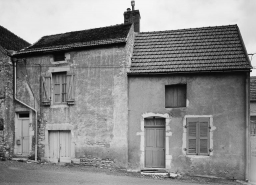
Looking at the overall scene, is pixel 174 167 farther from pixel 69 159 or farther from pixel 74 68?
pixel 74 68

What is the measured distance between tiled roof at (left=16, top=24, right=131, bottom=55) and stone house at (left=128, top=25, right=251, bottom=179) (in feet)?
5.56

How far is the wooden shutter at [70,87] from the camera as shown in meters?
13.5

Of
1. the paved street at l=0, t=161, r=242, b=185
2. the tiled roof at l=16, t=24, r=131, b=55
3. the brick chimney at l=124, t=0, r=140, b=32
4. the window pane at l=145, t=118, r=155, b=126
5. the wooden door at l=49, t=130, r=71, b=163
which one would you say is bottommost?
the paved street at l=0, t=161, r=242, b=185

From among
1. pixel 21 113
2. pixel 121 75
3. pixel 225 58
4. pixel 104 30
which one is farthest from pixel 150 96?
pixel 21 113

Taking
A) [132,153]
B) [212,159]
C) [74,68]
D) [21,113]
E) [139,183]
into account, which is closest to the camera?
[139,183]

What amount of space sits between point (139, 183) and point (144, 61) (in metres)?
5.92

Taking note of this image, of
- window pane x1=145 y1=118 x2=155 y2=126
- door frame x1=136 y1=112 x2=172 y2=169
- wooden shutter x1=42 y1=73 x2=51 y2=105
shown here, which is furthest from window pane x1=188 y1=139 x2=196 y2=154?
wooden shutter x1=42 y1=73 x2=51 y2=105

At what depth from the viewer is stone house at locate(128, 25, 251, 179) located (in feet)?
39.1

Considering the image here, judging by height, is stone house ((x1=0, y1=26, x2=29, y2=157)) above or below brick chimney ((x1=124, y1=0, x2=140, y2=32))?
below

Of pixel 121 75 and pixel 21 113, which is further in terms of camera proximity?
pixel 21 113

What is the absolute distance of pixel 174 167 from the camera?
489 inches

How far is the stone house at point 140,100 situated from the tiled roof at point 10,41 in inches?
47.4

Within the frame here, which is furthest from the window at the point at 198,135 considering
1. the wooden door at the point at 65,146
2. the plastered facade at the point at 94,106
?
the wooden door at the point at 65,146

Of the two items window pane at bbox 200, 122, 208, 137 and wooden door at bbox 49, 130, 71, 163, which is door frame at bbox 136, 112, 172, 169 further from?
wooden door at bbox 49, 130, 71, 163
